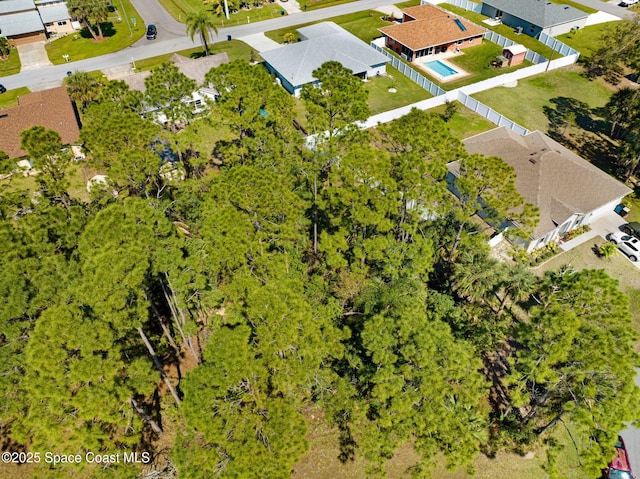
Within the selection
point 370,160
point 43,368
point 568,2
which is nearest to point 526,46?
point 568,2

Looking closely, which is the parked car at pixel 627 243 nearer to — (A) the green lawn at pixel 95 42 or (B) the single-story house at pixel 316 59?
(B) the single-story house at pixel 316 59

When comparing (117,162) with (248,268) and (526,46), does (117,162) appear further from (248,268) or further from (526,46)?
(526,46)

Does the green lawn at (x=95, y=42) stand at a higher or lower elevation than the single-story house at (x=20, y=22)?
lower

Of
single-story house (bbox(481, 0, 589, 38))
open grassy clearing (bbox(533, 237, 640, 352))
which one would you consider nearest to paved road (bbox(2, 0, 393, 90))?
single-story house (bbox(481, 0, 589, 38))

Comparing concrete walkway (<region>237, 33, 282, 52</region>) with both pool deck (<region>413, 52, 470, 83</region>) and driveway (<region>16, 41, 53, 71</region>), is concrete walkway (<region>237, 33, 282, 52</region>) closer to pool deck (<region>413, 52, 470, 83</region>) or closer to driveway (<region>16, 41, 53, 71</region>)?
pool deck (<region>413, 52, 470, 83</region>)

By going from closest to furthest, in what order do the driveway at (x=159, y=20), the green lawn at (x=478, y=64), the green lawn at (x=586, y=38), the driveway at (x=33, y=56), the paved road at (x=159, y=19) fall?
the green lawn at (x=478, y=64) → the green lawn at (x=586, y=38) → the driveway at (x=33, y=56) → the driveway at (x=159, y=20) → the paved road at (x=159, y=19)

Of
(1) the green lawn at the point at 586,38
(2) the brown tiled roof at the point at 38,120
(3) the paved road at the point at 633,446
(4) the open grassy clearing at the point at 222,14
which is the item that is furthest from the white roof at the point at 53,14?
(3) the paved road at the point at 633,446

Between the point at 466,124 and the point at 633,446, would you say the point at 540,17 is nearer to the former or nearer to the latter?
the point at 466,124
